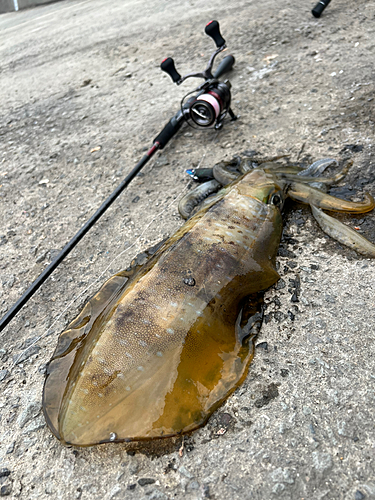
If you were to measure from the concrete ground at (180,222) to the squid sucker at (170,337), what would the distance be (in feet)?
0.48

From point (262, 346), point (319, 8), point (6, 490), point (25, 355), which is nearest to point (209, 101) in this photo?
point (262, 346)

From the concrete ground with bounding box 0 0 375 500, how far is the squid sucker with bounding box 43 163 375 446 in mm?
145

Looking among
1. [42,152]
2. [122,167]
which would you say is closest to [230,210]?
[122,167]

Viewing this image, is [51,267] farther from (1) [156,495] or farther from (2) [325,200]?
(2) [325,200]

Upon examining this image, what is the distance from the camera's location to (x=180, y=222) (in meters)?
3.34

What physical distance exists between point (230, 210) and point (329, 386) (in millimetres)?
1374

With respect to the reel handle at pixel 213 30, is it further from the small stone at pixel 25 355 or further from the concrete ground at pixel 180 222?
the small stone at pixel 25 355

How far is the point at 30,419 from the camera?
91.0 inches

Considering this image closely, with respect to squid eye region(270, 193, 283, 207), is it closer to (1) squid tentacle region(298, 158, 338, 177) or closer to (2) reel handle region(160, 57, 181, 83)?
(1) squid tentacle region(298, 158, 338, 177)

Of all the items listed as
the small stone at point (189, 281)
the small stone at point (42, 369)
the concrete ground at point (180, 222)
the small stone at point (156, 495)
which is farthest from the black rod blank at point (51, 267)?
the small stone at point (156, 495)

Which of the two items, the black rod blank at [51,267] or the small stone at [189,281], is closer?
the small stone at [189,281]

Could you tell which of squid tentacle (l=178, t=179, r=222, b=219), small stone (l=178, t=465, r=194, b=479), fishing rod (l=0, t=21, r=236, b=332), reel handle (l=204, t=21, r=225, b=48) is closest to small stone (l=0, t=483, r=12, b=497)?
small stone (l=178, t=465, r=194, b=479)

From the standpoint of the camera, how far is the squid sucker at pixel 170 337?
1.96 m

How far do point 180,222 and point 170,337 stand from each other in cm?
141
